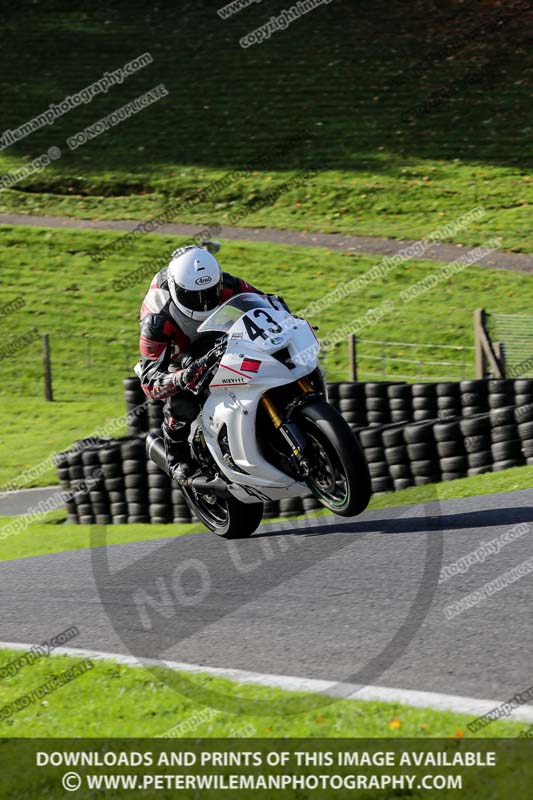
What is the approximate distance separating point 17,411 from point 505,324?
32.4 feet

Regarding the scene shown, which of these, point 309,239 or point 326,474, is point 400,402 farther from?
point 309,239

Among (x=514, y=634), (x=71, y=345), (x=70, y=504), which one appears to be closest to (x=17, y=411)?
(x=71, y=345)

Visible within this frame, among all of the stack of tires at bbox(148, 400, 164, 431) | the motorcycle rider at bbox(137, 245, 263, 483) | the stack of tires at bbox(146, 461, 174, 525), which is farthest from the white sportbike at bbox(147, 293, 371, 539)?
the stack of tires at bbox(148, 400, 164, 431)

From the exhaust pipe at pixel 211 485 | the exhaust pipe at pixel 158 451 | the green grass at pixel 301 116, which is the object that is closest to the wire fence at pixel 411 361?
the green grass at pixel 301 116

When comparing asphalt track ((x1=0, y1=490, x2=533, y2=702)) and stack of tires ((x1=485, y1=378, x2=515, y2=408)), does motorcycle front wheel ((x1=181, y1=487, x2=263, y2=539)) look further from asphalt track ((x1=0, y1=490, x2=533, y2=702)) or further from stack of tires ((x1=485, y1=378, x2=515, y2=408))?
stack of tires ((x1=485, y1=378, x2=515, y2=408))

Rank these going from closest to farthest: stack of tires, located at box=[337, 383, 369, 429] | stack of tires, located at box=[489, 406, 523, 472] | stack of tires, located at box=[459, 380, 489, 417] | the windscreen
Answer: the windscreen
stack of tires, located at box=[489, 406, 523, 472]
stack of tires, located at box=[459, 380, 489, 417]
stack of tires, located at box=[337, 383, 369, 429]

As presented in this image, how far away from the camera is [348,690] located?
5391 mm

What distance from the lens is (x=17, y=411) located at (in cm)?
2250

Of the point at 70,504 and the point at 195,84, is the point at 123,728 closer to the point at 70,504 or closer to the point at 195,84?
the point at 70,504

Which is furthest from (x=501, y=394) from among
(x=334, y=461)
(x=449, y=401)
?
(x=334, y=461)

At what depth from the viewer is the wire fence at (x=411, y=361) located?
68.0 feet

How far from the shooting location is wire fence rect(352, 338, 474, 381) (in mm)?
20719

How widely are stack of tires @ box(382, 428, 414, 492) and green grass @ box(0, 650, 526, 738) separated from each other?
613cm

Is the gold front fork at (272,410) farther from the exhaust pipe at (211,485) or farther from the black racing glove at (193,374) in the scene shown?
the exhaust pipe at (211,485)
